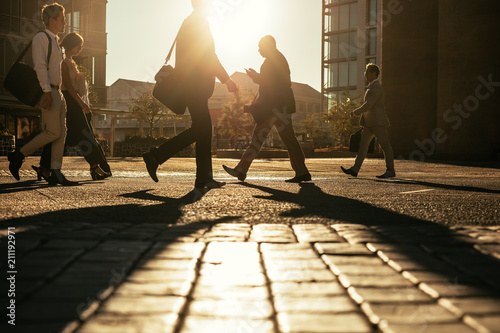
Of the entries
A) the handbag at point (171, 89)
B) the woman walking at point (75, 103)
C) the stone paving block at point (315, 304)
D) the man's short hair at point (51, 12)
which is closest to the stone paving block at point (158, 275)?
the stone paving block at point (315, 304)

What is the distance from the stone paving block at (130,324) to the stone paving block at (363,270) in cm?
81

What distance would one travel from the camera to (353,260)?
2406 mm

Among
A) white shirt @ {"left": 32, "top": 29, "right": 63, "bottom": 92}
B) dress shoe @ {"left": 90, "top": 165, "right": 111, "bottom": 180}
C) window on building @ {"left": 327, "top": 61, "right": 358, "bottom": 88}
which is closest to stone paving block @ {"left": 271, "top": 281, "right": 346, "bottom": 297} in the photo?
white shirt @ {"left": 32, "top": 29, "right": 63, "bottom": 92}

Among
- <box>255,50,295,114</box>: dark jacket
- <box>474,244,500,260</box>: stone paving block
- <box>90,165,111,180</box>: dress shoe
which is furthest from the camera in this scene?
<box>90,165,111,180</box>: dress shoe

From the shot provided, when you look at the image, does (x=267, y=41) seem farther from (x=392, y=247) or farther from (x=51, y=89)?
(x=392, y=247)

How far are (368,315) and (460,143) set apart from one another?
59.9ft

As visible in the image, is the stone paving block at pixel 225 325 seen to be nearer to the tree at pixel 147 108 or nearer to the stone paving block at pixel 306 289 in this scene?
the stone paving block at pixel 306 289

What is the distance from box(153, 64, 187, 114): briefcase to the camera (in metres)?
5.86

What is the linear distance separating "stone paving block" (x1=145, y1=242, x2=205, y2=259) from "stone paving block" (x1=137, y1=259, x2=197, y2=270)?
0.06 meters

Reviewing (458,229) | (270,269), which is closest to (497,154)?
(458,229)

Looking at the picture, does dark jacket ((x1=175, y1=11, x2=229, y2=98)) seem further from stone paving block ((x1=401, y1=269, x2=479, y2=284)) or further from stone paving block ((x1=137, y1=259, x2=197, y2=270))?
stone paving block ((x1=401, y1=269, x2=479, y2=284))

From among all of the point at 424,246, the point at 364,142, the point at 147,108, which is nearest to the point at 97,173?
the point at 364,142

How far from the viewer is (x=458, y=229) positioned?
128 inches

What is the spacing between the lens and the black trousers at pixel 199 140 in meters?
5.83
